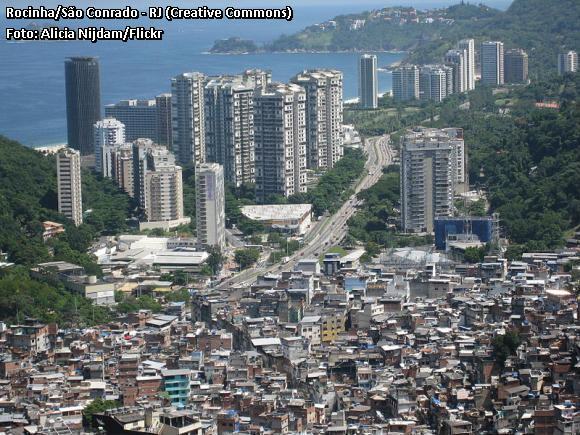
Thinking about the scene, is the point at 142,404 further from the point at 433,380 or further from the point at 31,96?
the point at 31,96

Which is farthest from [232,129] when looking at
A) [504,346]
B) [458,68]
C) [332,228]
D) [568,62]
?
[568,62]

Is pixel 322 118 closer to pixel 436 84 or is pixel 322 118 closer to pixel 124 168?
Result: pixel 124 168

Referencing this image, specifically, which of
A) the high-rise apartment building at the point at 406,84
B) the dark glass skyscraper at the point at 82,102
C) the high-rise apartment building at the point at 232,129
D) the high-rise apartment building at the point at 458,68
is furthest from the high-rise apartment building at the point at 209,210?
the high-rise apartment building at the point at 458,68

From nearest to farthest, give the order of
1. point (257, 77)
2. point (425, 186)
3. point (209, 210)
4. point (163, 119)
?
1. point (209, 210)
2. point (425, 186)
3. point (257, 77)
4. point (163, 119)

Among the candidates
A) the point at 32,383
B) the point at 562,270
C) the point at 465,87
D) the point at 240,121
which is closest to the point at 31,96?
the point at 465,87

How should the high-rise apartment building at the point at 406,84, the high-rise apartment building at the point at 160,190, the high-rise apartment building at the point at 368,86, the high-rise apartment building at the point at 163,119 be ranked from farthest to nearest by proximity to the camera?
the high-rise apartment building at the point at 406,84, the high-rise apartment building at the point at 368,86, the high-rise apartment building at the point at 163,119, the high-rise apartment building at the point at 160,190

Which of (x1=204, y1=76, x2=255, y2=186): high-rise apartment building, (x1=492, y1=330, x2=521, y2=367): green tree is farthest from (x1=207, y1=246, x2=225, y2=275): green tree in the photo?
(x1=492, y1=330, x2=521, y2=367): green tree

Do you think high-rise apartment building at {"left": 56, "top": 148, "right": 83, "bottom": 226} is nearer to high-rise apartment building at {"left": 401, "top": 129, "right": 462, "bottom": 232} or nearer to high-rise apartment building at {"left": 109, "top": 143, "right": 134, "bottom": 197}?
high-rise apartment building at {"left": 109, "top": 143, "right": 134, "bottom": 197}

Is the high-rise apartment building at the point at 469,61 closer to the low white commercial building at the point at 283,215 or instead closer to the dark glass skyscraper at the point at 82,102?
the dark glass skyscraper at the point at 82,102
